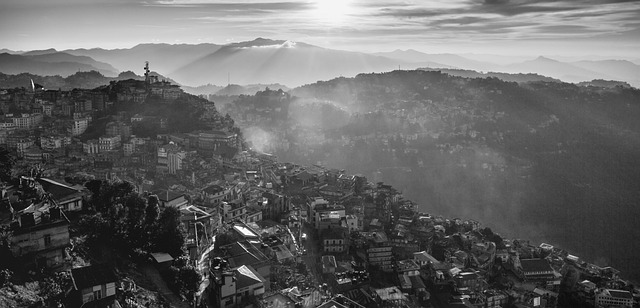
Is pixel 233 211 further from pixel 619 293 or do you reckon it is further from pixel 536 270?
pixel 619 293

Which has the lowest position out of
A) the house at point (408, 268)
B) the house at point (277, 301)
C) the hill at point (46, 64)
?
the house at point (408, 268)

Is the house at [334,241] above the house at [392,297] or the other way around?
above

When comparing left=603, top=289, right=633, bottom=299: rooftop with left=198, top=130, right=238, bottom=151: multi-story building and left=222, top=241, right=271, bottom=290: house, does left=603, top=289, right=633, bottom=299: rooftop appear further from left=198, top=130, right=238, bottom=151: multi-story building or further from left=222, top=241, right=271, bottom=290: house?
left=198, top=130, right=238, bottom=151: multi-story building

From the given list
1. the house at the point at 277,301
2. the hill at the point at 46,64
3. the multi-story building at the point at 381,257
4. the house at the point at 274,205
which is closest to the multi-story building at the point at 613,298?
the multi-story building at the point at 381,257

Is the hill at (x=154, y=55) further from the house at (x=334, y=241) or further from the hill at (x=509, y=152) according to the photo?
the house at (x=334, y=241)

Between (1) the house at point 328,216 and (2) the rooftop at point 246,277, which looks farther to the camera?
(1) the house at point 328,216

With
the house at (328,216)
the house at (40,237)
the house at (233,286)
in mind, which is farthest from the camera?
the house at (328,216)

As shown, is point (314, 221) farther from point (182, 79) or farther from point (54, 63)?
point (182, 79)
